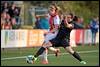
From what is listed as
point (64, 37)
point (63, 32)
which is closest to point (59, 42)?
point (64, 37)

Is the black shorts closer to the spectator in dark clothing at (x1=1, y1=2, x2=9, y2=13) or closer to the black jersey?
the black jersey

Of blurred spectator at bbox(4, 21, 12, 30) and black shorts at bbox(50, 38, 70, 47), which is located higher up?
black shorts at bbox(50, 38, 70, 47)

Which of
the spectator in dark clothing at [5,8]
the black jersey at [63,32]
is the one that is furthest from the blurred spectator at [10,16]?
the black jersey at [63,32]

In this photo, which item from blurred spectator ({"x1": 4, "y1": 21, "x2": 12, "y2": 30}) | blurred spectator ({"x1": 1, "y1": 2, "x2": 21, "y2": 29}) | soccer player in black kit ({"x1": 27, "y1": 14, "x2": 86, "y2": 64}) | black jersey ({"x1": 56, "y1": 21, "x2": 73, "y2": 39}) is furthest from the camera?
blurred spectator ({"x1": 1, "y1": 2, "x2": 21, "y2": 29})

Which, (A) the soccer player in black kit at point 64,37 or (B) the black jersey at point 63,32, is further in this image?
(B) the black jersey at point 63,32

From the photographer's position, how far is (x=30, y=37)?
103ft

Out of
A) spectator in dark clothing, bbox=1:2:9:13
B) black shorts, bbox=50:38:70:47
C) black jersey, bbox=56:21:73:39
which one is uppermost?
spectator in dark clothing, bbox=1:2:9:13

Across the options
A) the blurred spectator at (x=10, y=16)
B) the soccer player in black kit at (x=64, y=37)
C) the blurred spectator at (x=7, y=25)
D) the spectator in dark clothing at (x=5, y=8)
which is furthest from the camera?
the spectator in dark clothing at (x=5, y=8)

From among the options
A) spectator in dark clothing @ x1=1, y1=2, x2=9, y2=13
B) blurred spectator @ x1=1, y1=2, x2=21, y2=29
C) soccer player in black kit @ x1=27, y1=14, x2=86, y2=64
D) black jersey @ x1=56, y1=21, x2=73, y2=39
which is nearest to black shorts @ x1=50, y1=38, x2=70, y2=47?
soccer player in black kit @ x1=27, y1=14, x2=86, y2=64

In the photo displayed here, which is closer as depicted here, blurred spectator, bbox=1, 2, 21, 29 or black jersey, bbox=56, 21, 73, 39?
black jersey, bbox=56, 21, 73, 39

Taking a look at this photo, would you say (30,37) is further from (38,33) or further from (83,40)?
(83,40)

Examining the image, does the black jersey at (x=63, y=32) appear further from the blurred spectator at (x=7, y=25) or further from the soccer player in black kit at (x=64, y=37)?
the blurred spectator at (x=7, y=25)

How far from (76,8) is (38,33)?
14.7 meters

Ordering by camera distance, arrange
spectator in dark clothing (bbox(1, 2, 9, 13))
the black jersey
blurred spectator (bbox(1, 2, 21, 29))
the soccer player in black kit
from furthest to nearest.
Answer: spectator in dark clothing (bbox(1, 2, 9, 13)) → blurred spectator (bbox(1, 2, 21, 29)) → the black jersey → the soccer player in black kit
